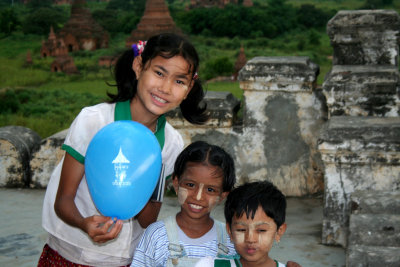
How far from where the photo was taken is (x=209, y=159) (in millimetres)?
1940

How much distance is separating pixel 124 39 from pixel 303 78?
24871 millimetres

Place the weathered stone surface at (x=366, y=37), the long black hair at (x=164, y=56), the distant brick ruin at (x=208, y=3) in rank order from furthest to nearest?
the distant brick ruin at (x=208, y=3) → the weathered stone surface at (x=366, y=37) → the long black hair at (x=164, y=56)

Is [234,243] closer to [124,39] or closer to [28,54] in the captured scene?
[28,54]

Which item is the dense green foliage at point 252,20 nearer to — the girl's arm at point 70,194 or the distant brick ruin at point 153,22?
the distant brick ruin at point 153,22

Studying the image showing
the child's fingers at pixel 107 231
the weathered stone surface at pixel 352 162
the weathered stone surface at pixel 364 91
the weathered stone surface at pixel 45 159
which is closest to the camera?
the child's fingers at pixel 107 231

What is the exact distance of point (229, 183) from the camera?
1960 mm

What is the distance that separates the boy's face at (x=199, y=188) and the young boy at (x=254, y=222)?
3.4 inches

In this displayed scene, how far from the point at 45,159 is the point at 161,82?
2530 millimetres

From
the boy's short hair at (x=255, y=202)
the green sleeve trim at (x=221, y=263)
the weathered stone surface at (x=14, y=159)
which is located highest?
the boy's short hair at (x=255, y=202)

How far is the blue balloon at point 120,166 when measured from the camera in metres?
1.70

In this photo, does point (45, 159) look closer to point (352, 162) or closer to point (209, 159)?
point (352, 162)

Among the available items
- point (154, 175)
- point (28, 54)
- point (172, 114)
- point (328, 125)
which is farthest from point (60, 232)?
point (28, 54)

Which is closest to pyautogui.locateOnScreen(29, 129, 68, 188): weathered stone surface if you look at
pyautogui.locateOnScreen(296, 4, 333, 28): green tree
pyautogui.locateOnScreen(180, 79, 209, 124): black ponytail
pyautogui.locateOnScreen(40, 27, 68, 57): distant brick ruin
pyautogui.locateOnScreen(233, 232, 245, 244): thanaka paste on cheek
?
pyautogui.locateOnScreen(180, 79, 209, 124): black ponytail

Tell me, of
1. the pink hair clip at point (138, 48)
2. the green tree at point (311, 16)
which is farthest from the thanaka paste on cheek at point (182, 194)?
the green tree at point (311, 16)
